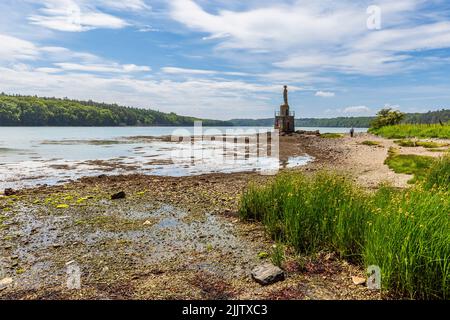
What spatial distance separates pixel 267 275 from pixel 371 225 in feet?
8.45

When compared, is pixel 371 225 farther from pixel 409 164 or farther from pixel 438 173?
pixel 409 164

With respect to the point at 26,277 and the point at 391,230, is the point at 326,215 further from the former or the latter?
the point at 26,277

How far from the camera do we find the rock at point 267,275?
22.2ft

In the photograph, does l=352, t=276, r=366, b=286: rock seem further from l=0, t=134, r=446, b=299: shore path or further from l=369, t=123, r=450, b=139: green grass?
l=369, t=123, r=450, b=139: green grass

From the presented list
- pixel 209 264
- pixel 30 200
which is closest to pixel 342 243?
pixel 209 264

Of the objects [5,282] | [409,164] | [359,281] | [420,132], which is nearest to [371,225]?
[359,281]

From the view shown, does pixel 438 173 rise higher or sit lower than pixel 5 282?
higher

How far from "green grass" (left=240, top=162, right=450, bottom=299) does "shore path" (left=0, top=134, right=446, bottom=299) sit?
0.55 m

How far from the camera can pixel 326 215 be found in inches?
344

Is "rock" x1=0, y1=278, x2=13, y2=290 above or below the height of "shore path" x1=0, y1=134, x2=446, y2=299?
below

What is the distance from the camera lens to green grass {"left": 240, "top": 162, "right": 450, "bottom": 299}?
5777 mm

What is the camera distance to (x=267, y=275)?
6.87 metres

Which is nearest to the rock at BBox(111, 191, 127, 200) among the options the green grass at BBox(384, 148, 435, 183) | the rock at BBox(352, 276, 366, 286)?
the rock at BBox(352, 276, 366, 286)
